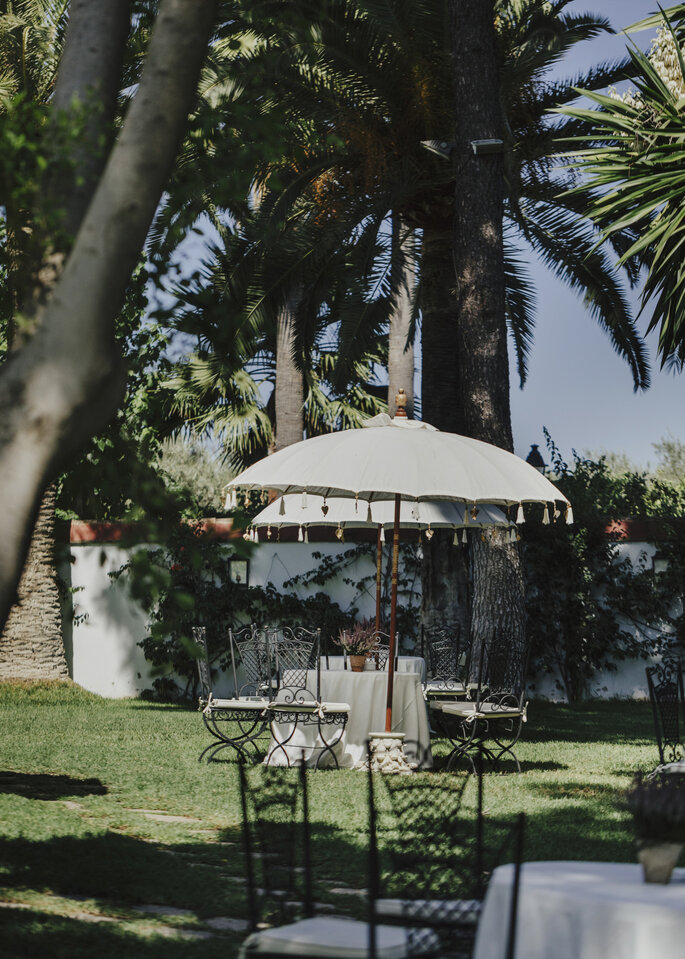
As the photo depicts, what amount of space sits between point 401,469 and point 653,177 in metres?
3.98

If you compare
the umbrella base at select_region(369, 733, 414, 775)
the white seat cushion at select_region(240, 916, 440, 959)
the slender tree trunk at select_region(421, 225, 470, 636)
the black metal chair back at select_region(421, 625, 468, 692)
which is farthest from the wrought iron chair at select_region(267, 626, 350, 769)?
the white seat cushion at select_region(240, 916, 440, 959)

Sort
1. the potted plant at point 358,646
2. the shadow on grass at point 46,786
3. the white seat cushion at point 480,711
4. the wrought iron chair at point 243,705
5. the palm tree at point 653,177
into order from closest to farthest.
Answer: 1. the shadow on grass at point 46,786
2. the white seat cushion at point 480,711
3. the wrought iron chair at point 243,705
4. the potted plant at point 358,646
5. the palm tree at point 653,177

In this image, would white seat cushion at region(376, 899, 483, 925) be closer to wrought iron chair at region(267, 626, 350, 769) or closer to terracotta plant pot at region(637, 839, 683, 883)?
terracotta plant pot at region(637, 839, 683, 883)

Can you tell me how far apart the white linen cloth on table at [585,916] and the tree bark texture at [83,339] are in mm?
1664

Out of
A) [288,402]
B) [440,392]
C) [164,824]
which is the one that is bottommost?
[164,824]

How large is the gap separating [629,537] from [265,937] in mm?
12059

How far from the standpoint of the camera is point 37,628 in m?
14.7

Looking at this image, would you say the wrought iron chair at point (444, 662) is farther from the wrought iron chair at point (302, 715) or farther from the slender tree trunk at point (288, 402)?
the slender tree trunk at point (288, 402)

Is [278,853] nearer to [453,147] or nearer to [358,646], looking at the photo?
[358,646]

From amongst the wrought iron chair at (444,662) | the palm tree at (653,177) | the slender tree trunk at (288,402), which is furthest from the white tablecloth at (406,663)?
the slender tree trunk at (288,402)

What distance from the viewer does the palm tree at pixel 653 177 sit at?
9.59 m

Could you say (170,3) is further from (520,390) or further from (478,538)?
(520,390)

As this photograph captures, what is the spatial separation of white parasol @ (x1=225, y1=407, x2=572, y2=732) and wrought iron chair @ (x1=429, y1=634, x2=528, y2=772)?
2.46 ft

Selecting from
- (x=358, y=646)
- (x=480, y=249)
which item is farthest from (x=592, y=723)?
(x=480, y=249)
